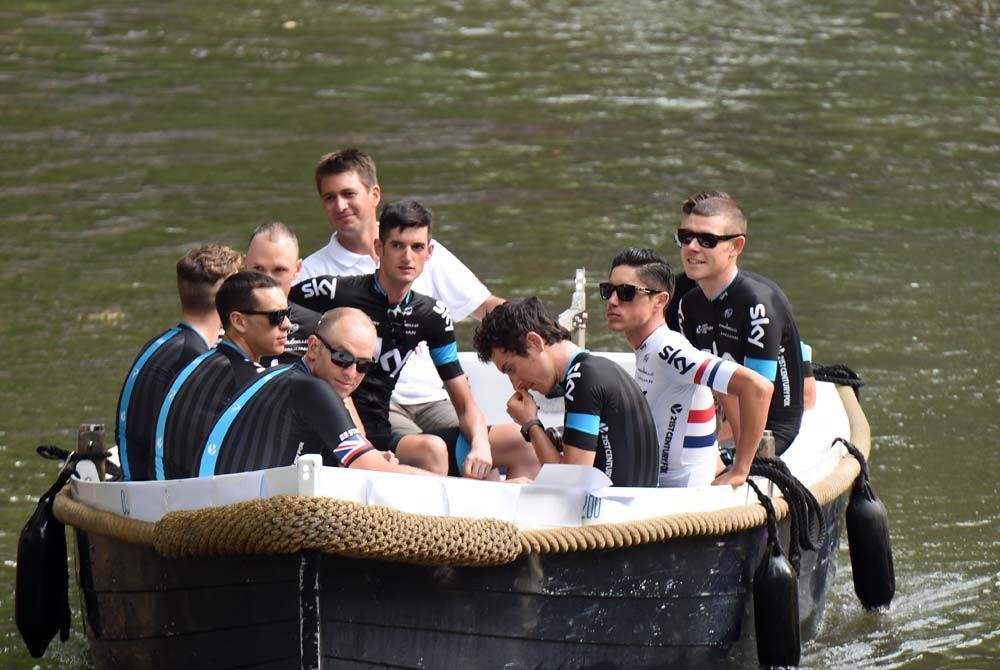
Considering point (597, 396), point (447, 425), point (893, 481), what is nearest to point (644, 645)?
point (597, 396)

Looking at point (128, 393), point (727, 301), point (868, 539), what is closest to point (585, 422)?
point (727, 301)

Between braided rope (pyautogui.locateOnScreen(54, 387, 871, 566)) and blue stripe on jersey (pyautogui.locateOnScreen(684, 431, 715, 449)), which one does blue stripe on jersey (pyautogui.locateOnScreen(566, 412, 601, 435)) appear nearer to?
braided rope (pyautogui.locateOnScreen(54, 387, 871, 566))

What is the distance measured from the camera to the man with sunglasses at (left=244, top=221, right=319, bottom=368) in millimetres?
6855

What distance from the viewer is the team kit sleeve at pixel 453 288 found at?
7.32 metres

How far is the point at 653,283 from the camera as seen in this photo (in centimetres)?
589

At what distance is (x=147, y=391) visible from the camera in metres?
6.11

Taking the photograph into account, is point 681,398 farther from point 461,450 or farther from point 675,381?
point 461,450

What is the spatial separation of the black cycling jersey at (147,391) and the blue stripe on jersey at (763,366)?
2.01 meters

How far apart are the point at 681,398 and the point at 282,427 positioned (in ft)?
4.64

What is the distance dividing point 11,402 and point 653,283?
5185 mm

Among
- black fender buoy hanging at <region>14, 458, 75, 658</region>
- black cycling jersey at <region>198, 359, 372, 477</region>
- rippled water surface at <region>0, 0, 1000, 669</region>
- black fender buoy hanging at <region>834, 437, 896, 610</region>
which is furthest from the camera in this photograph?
rippled water surface at <region>0, 0, 1000, 669</region>

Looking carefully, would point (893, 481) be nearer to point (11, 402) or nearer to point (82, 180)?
point (11, 402)

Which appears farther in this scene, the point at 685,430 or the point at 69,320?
the point at 69,320

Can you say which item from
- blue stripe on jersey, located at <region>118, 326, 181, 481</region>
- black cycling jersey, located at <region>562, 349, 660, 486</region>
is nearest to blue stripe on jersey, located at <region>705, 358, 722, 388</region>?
black cycling jersey, located at <region>562, 349, 660, 486</region>
